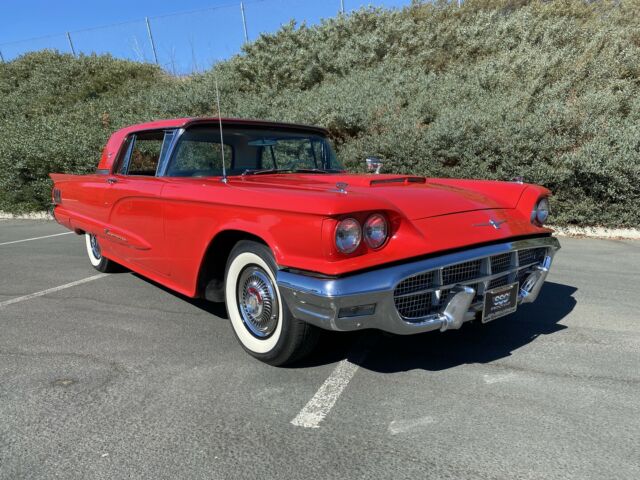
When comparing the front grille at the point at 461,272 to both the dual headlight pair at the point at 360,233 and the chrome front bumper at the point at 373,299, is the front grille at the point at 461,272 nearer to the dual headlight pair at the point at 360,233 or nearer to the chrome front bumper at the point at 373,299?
the chrome front bumper at the point at 373,299

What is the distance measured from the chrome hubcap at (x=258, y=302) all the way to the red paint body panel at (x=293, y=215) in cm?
30

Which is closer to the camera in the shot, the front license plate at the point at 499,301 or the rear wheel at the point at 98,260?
the front license plate at the point at 499,301

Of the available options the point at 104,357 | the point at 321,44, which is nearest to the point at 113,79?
Result: the point at 321,44

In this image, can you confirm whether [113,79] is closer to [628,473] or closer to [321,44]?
[321,44]

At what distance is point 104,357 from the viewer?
10.2 feet

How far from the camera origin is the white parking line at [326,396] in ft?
7.59

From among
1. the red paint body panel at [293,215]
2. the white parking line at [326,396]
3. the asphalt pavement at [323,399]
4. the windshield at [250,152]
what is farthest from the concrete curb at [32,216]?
the white parking line at [326,396]

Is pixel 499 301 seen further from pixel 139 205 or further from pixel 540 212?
pixel 139 205

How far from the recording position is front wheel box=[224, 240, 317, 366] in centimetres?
270

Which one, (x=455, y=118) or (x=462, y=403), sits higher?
(x=455, y=118)

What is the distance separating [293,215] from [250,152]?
5.26 feet

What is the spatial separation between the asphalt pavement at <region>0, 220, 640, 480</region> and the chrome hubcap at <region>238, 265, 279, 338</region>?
0.77ft

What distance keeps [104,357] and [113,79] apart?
56.2 feet

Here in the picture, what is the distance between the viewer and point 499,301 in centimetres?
280
